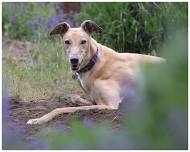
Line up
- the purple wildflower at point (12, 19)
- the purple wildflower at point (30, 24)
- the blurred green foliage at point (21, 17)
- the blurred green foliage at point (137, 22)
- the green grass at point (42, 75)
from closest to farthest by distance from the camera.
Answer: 1. the green grass at point (42, 75)
2. the blurred green foliage at point (137, 22)
3. the purple wildflower at point (30, 24)
4. the blurred green foliage at point (21, 17)
5. the purple wildflower at point (12, 19)

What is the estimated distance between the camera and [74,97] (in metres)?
6.07

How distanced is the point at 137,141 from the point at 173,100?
6.1 inches

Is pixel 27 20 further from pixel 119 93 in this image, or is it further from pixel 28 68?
pixel 119 93

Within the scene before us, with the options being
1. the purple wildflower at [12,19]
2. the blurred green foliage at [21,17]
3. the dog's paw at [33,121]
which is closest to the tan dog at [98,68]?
the dog's paw at [33,121]

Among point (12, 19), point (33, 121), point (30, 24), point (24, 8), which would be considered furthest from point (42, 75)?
point (24, 8)

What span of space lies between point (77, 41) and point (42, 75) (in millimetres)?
1920

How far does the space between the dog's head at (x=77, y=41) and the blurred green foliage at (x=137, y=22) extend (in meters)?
2.63

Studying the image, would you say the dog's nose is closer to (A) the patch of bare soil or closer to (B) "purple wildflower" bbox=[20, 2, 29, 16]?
(A) the patch of bare soil

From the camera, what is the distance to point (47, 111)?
5.56 meters

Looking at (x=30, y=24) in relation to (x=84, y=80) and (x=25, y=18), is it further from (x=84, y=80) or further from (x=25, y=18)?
(x=84, y=80)

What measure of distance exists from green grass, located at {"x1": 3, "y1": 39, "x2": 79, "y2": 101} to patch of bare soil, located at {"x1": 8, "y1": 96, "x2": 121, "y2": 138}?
0.33 m

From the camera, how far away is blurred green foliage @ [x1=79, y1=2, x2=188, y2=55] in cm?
896

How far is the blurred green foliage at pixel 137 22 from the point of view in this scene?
896 centimetres

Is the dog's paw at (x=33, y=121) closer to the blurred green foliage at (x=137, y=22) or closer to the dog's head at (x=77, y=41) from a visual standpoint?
the dog's head at (x=77, y=41)
